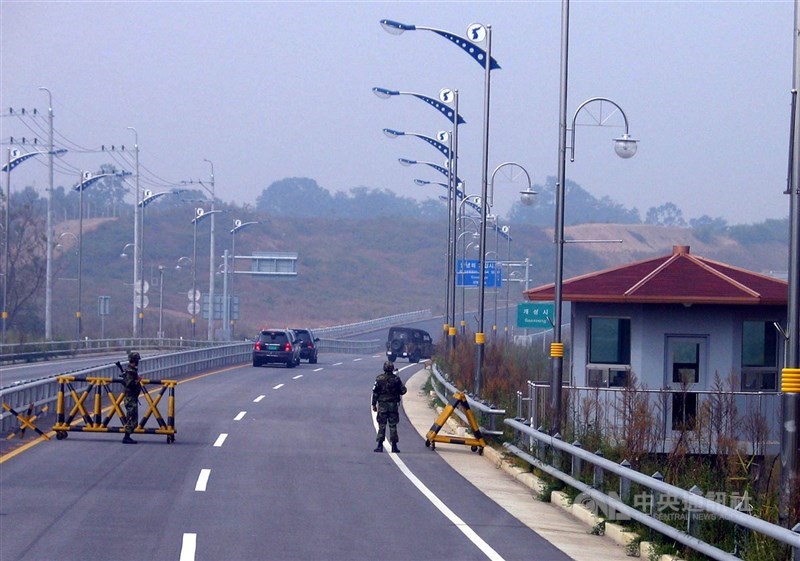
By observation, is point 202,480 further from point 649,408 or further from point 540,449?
point 649,408

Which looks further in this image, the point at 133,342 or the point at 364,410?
the point at 133,342

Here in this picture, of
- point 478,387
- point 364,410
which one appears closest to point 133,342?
point 364,410

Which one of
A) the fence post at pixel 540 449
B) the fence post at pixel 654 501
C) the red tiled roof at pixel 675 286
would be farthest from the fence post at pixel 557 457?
the red tiled roof at pixel 675 286

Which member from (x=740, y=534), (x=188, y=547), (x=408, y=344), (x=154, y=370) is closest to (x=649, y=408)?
(x=740, y=534)

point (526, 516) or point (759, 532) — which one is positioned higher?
point (759, 532)

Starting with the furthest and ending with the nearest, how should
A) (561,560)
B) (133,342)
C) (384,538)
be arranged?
(133,342)
(384,538)
(561,560)

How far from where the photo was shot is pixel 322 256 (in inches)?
6845

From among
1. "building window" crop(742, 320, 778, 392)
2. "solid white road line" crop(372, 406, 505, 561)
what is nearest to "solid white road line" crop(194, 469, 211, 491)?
"solid white road line" crop(372, 406, 505, 561)

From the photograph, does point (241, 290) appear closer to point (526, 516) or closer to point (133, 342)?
point (133, 342)

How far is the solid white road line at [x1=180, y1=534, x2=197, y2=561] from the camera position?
1114 centimetres

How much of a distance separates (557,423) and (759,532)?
8906mm

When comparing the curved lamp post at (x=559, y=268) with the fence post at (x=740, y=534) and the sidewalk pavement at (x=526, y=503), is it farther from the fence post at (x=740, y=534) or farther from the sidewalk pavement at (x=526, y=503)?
the fence post at (x=740, y=534)

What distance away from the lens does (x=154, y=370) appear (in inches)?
1516

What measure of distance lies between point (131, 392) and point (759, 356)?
1480 cm
